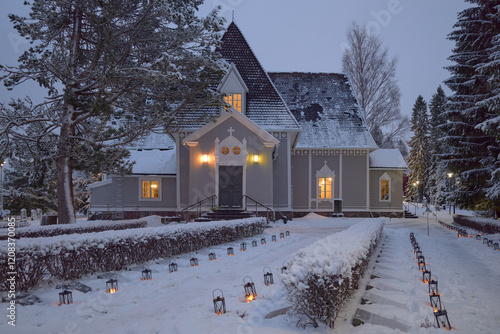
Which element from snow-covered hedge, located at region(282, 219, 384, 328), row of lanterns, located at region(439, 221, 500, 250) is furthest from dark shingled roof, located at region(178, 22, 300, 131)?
snow-covered hedge, located at region(282, 219, 384, 328)

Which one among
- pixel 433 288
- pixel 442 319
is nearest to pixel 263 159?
pixel 433 288

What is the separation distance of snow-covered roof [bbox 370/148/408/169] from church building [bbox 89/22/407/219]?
71 mm

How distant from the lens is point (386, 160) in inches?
1095

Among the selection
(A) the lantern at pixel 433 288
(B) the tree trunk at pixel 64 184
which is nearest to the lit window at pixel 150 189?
(B) the tree trunk at pixel 64 184

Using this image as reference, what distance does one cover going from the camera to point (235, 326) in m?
5.14

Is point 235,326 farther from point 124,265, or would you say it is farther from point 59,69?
point 59,69

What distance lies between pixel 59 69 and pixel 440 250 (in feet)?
46.7

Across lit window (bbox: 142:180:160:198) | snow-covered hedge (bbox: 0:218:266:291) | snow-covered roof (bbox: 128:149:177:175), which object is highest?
snow-covered roof (bbox: 128:149:177:175)

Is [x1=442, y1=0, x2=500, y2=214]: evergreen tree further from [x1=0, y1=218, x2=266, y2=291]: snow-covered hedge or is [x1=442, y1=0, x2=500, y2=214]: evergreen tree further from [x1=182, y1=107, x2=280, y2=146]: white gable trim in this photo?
[x1=0, y1=218, x2=266, y2=291]: snow-covered hedge

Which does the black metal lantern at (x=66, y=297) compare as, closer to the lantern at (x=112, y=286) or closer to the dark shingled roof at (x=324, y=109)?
the lantern at (x=112, y=286)

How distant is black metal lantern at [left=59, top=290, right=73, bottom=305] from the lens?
6.27 m

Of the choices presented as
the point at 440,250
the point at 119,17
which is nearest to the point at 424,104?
the point at 440,250

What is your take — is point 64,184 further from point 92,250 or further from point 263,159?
point 263,159

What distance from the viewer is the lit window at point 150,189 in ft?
80.8
